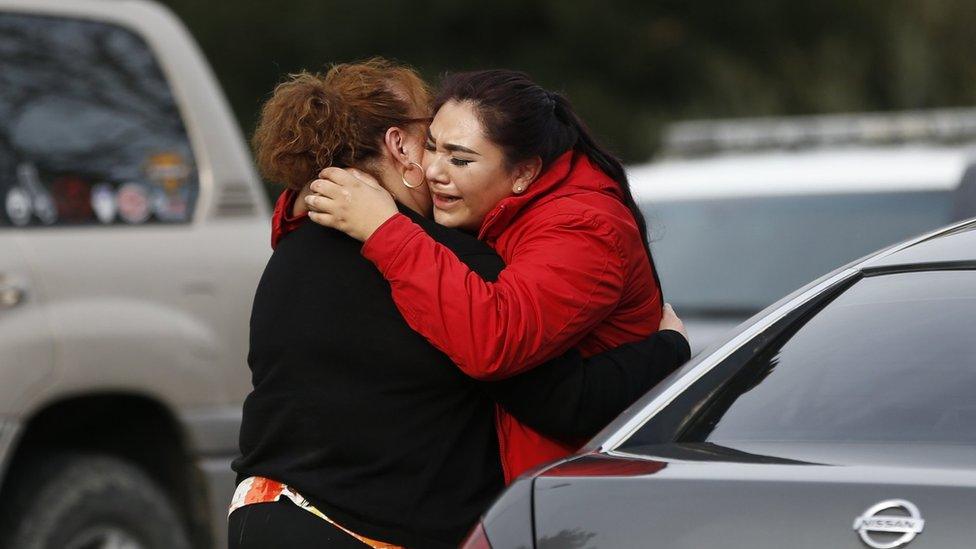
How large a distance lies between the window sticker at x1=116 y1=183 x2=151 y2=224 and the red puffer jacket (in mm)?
2512

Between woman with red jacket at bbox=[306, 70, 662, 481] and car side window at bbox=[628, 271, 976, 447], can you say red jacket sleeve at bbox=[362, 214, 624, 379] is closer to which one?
woman with red jacket at bbox=[306, 70, 662, 481]

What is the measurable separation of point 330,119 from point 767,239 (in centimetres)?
436

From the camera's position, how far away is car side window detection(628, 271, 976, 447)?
7.93 feet

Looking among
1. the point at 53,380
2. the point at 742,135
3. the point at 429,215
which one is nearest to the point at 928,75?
the point at 742,135

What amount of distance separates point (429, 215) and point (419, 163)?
102mm

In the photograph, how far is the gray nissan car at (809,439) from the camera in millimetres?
2160

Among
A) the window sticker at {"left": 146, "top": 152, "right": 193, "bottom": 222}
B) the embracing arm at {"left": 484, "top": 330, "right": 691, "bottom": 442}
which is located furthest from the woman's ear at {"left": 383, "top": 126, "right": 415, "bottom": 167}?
the window sticker at {"left": 146, "top": 152, "right": 193, "bottom": 222}

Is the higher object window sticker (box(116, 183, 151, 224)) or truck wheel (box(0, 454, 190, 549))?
window sticker (box(116, 183, 151, 224))

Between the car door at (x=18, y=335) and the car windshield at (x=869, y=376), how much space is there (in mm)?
2674

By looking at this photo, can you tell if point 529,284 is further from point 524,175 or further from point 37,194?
point 37,194

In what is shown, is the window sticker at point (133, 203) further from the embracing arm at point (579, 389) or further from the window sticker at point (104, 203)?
the embracing arm at point (579, 389)

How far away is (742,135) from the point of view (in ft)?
30.2

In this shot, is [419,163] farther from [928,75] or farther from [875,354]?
[928,75]

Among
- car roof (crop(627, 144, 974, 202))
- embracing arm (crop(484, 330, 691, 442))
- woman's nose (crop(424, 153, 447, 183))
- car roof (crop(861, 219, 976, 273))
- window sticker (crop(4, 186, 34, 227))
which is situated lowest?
window sticker (crop(4, 186, 34, 227))
